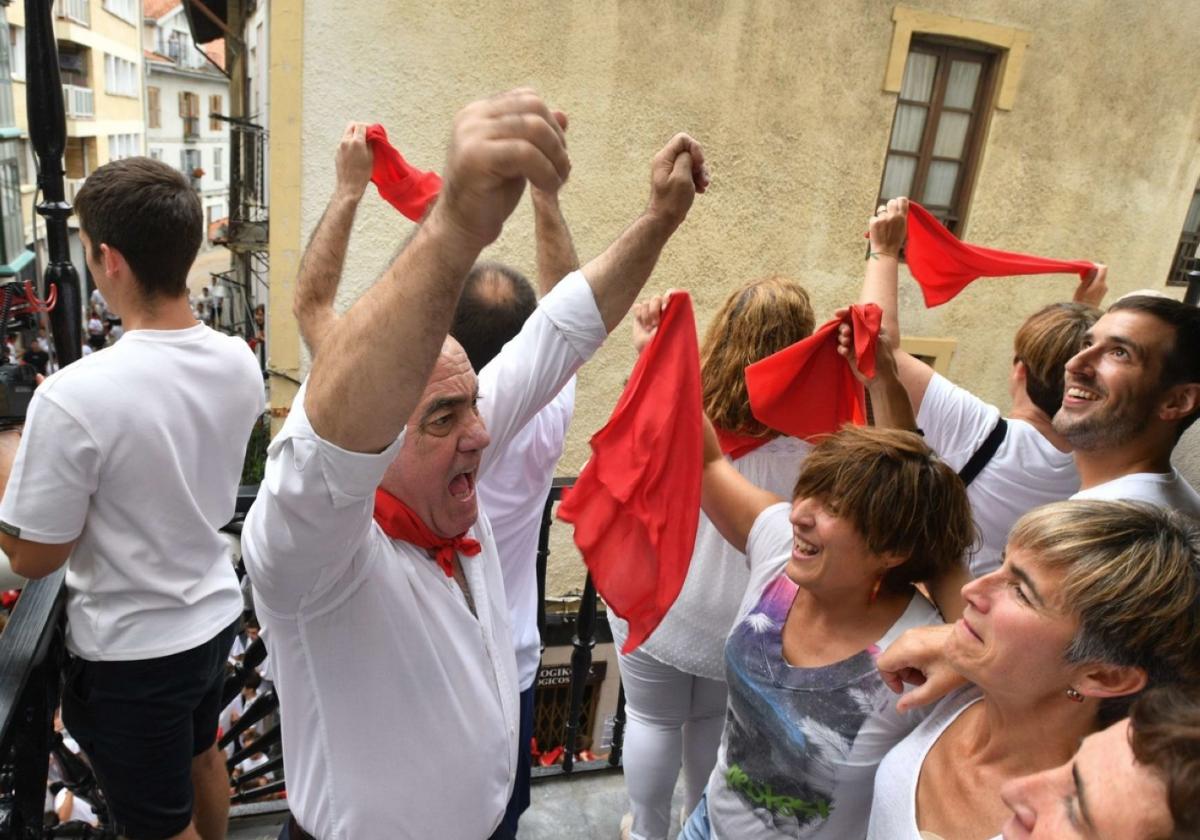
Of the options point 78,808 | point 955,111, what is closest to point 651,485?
point 78,808

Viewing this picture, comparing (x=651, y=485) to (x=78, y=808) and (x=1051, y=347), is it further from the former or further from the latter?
(x=78, y=808)

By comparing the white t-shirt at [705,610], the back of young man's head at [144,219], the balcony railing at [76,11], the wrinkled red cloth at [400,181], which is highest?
the balcony railing at [76,11]

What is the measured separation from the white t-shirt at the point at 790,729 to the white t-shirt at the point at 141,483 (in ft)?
4.50

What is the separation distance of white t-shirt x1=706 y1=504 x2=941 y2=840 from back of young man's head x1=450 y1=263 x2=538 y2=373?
0.90 metres

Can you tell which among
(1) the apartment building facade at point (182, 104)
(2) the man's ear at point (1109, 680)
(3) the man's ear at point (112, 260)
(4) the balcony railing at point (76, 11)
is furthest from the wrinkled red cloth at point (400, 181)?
(1) the apartment building facade at point (182, 104)

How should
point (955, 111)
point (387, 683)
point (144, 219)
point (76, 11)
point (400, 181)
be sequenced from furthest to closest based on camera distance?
point (76, 11) → point (955, 111) → point (400, 181) → point (144, 219) → point (387, 683)

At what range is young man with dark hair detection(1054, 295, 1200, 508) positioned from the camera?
2152mm

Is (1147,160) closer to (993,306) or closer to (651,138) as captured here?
(993,306)

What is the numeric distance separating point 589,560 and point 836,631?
69cm

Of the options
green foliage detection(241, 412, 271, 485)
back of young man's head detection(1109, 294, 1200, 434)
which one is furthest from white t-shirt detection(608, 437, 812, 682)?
green foliage detection(241, 412, 271, 485)

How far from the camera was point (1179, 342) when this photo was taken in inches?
85.9

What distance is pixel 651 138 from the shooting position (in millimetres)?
8242

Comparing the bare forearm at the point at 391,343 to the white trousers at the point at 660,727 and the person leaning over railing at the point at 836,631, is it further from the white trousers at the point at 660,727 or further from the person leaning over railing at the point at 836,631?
the white trousers at the point at 660,727

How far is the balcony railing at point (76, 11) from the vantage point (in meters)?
25.6
